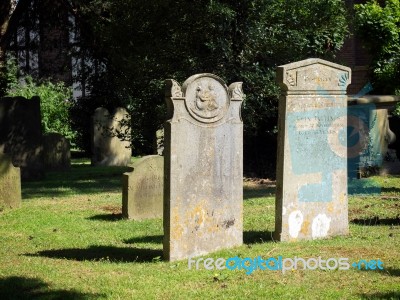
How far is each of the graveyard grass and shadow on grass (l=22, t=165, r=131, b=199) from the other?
4.91 feet

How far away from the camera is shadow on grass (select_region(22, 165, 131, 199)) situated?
15.1 meters

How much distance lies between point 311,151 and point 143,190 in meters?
3.08

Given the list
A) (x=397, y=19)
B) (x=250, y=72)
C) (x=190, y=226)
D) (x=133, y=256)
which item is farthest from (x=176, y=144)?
(x=397, y=19)

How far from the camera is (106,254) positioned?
906 centimetres

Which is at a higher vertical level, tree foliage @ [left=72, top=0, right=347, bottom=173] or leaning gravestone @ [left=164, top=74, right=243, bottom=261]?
tree foliage @ [left=72, top=0, right=347, bottom=173]

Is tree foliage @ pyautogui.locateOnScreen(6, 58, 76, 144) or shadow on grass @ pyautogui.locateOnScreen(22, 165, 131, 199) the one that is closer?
shadow on grass @ pyautogui.locateOnScreen(22, 165, 131, 199)

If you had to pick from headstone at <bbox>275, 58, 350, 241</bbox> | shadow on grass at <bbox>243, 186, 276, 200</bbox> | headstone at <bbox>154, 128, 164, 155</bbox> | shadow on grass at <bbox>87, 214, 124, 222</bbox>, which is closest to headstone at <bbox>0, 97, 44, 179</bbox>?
headstone at <bbox>154, 128, 164, 155</bbox>

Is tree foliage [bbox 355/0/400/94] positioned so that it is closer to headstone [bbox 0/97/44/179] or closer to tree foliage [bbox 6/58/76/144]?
headstone [bbox 0/97/44/179]

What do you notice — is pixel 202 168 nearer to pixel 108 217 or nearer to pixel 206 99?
pixel 206 99

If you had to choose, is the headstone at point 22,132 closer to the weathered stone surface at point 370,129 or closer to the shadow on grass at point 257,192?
the shadow on grass at point 257,192

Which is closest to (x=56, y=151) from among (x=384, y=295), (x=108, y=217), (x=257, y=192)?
(x=257, y=192)

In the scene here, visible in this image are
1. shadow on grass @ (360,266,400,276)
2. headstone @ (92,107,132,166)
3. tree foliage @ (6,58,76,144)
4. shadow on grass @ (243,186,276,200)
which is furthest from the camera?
tree foliage @ (6,58,76,144)

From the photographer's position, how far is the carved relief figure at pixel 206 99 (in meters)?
8.53

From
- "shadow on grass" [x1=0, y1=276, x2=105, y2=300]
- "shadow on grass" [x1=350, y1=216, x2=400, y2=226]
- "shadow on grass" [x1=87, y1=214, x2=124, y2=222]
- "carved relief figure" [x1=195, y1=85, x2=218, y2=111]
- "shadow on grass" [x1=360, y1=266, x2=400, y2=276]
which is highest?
"carved relief figure" [x1=195, y1=85, x2=218, y2=111]
